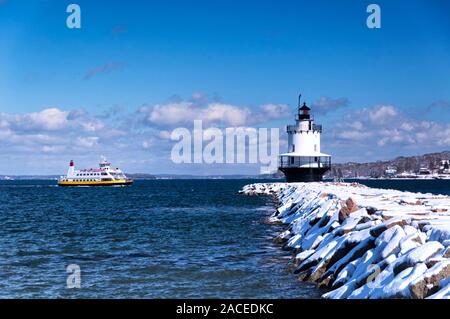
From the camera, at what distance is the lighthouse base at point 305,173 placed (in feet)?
174

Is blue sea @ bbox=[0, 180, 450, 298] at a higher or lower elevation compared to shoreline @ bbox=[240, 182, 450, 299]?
lower

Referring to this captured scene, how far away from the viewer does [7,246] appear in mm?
18141

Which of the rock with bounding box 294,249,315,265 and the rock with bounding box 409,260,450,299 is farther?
the rock with bounding box 294,249,315,265

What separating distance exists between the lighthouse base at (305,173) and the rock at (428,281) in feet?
152

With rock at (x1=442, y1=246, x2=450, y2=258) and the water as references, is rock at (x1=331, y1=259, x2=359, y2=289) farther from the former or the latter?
rock at (x1=442, y1=246, x2=450, y2=258)

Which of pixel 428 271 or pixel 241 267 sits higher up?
pixel 428 271

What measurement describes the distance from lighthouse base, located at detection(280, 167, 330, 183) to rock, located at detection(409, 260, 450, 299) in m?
46.4

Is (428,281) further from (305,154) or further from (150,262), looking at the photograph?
(305,154)

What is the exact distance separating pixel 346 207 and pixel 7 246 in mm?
10941

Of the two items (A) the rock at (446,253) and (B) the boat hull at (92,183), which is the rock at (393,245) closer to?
(A) the rock at (446,253)

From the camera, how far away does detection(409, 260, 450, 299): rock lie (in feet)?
21.9

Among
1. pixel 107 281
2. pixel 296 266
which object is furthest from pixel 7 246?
pixel 296 266

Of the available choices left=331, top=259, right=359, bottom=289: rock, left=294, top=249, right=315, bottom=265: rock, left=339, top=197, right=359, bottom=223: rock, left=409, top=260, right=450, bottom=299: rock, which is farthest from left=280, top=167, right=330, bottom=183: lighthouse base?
left=409, top=260, right=450, bottom=299: rock
